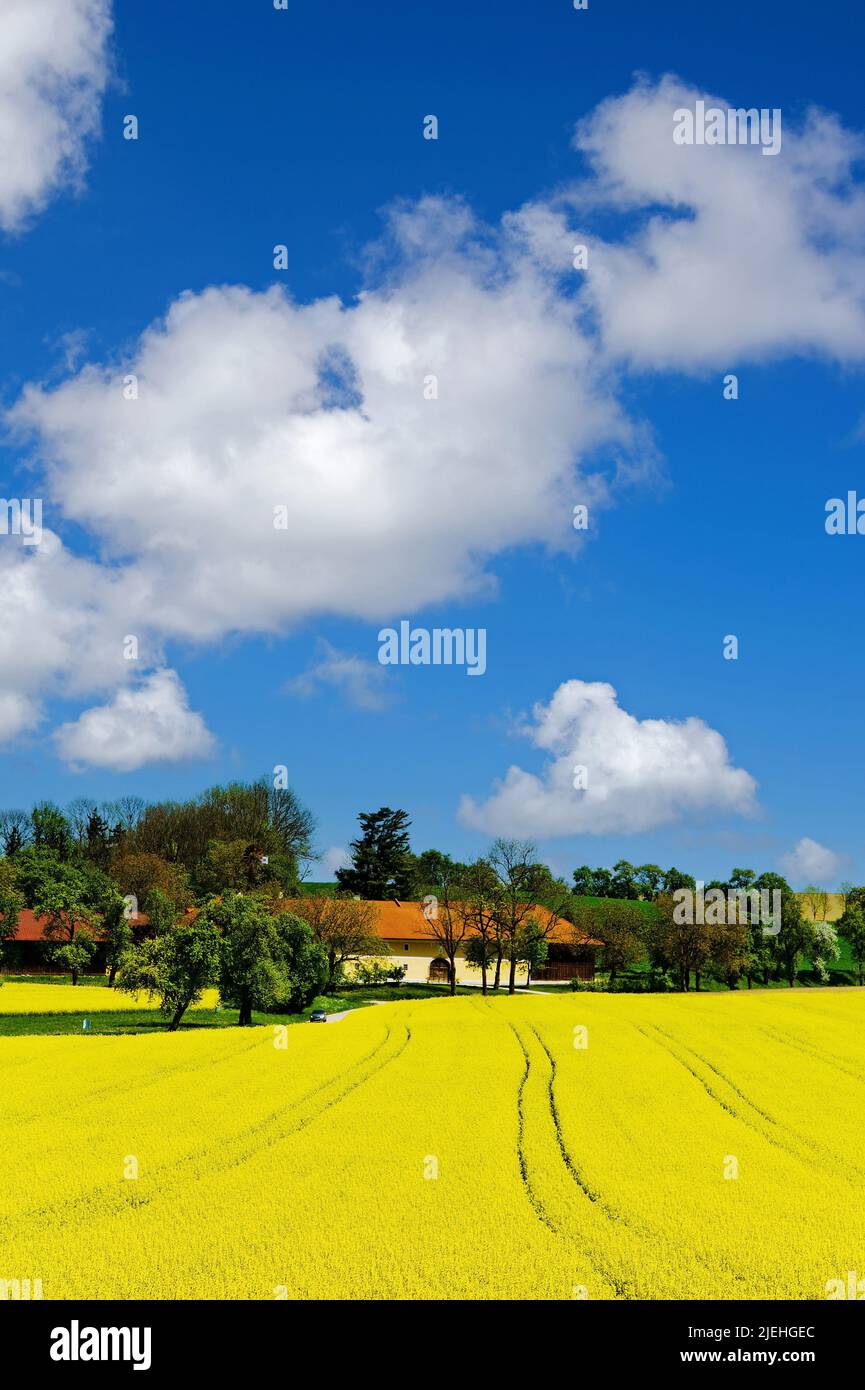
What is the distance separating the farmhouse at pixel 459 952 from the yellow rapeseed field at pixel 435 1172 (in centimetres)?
6647

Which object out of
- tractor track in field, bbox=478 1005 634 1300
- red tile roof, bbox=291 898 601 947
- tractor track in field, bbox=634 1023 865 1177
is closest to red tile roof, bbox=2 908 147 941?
red tile roof, bbox=291 898 601 947

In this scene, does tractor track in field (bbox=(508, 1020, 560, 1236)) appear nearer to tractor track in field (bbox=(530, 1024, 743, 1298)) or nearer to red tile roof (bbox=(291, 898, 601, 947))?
tractor track in field (bbox=(530, 1024, 743, 1298))

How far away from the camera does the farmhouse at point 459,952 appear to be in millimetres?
104938

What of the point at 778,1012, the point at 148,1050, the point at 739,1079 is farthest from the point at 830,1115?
the point at 778,1012

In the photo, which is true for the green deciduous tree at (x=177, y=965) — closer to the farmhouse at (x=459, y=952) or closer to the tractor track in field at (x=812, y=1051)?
the tractor track in field at (x=812, y=1051)

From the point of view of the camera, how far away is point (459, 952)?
335ft

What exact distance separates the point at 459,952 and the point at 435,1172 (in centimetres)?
8341

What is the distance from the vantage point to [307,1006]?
71750 mm

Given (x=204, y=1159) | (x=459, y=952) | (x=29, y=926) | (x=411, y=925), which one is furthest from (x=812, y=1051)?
(x=29, y=926)

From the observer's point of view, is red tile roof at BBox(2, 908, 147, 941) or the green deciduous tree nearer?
the green deciduous tree

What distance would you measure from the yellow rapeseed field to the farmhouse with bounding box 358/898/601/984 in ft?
218

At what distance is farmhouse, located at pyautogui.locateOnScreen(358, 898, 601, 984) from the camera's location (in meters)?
105
